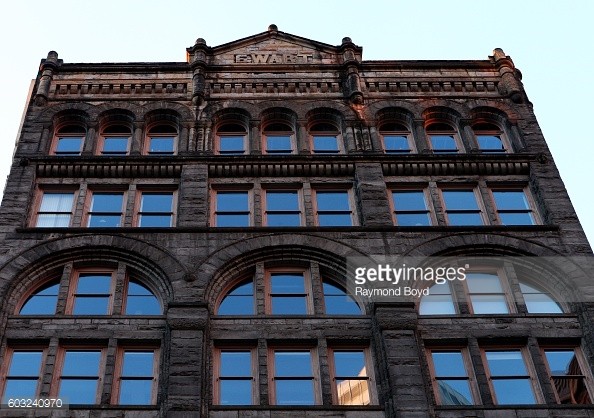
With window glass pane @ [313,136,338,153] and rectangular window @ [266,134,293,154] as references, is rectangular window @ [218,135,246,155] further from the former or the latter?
window glass pane @ [313,136,338,153]

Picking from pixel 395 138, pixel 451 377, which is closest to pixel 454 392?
pixel 451 377

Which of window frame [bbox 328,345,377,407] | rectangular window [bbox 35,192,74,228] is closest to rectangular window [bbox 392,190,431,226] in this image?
window frame [bbox 328,345,377,407]

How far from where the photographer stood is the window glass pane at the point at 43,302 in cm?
2456

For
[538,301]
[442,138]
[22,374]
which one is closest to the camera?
[22,374]

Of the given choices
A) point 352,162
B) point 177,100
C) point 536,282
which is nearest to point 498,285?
point 536,282

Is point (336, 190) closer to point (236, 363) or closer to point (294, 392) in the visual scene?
point (236, 363)

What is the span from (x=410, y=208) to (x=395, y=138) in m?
3.93

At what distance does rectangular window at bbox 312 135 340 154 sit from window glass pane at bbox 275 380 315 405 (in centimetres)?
984

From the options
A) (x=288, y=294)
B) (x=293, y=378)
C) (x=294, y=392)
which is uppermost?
(x=288, y=294)

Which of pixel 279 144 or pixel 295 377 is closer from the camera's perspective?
pixel 295 377

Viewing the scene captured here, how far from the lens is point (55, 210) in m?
27.8

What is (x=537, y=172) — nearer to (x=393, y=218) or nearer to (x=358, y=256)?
(x=393, y=218)

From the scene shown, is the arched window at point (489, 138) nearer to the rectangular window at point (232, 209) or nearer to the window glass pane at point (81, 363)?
the rectangular window at point (232, 209)

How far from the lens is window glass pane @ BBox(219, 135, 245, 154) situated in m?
30.5
